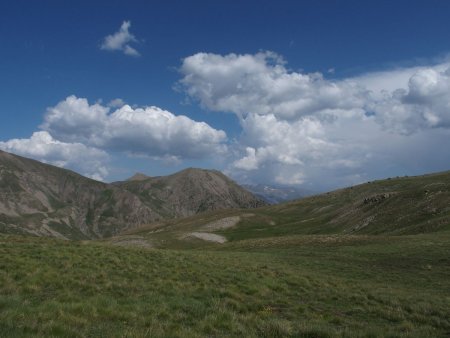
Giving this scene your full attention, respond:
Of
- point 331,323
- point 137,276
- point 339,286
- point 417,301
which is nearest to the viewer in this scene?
point 331,323

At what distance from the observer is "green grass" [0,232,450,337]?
13.0m

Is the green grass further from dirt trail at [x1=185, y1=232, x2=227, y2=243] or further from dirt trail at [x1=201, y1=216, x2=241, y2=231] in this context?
dirt trail at [x1=201, y1=216, x2=241, y2=231]

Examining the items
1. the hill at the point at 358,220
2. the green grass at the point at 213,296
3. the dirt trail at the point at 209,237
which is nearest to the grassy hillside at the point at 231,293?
the green grass at the point at 213,296

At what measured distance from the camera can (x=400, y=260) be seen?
36.4 meters

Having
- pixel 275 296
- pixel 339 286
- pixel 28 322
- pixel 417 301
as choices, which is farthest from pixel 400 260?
pixel 28 322

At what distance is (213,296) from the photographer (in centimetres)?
1986

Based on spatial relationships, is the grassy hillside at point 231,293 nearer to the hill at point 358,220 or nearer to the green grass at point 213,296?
the green grass at point 213,296

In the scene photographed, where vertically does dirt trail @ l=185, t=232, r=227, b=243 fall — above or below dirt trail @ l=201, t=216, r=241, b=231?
below

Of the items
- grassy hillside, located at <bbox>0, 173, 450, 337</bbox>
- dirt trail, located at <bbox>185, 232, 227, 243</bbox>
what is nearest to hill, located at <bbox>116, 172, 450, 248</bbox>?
dirt trail, located at <bbox>185, 232, 227, 243</bbox>

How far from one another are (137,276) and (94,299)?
7.66m

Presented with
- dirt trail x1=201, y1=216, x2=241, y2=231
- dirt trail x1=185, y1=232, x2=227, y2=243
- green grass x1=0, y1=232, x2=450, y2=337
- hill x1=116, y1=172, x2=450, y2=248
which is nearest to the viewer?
green grass x1=0, y1=232, x2=450, y2=337

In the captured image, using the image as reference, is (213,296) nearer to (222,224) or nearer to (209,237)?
(209,237)

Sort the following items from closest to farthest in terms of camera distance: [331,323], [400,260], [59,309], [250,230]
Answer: [59,309]
[331,323]
[400,260]
[250,230]

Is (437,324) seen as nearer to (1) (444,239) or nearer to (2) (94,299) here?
(2) (94,299)
